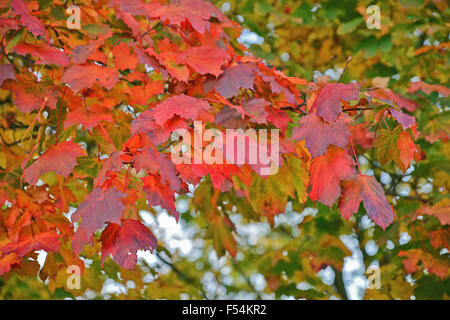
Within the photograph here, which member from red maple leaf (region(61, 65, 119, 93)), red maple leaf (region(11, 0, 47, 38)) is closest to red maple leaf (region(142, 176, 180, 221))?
red maple leaf (region(61, 65, 119, 93))

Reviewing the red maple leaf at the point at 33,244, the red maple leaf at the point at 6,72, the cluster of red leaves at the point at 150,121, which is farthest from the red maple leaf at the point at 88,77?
the red maple leaf at the point at 33,244

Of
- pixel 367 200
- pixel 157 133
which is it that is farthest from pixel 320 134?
pixel 157 133

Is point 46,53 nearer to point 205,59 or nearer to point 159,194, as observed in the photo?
point 205,59

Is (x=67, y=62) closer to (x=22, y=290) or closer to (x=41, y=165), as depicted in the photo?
(x=41, y=165)

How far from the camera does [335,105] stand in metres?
1.72

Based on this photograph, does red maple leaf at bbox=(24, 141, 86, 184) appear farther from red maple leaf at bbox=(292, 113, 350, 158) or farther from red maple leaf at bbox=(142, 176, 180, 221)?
red maple leaf at bbox=(292, 113, 350, 158)

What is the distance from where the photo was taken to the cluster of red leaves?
1.72m

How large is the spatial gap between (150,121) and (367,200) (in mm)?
881

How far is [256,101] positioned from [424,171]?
2.28m

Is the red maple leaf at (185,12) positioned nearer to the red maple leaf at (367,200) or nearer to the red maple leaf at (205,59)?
the red maple leaf at (205,59)

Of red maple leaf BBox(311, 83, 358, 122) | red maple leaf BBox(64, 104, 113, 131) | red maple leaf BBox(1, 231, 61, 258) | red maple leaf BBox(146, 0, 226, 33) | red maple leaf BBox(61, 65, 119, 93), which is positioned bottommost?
red maple leaf BBox(1, 231, 61, 258)

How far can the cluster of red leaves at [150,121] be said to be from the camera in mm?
1722

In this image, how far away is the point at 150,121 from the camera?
1.76 meters
